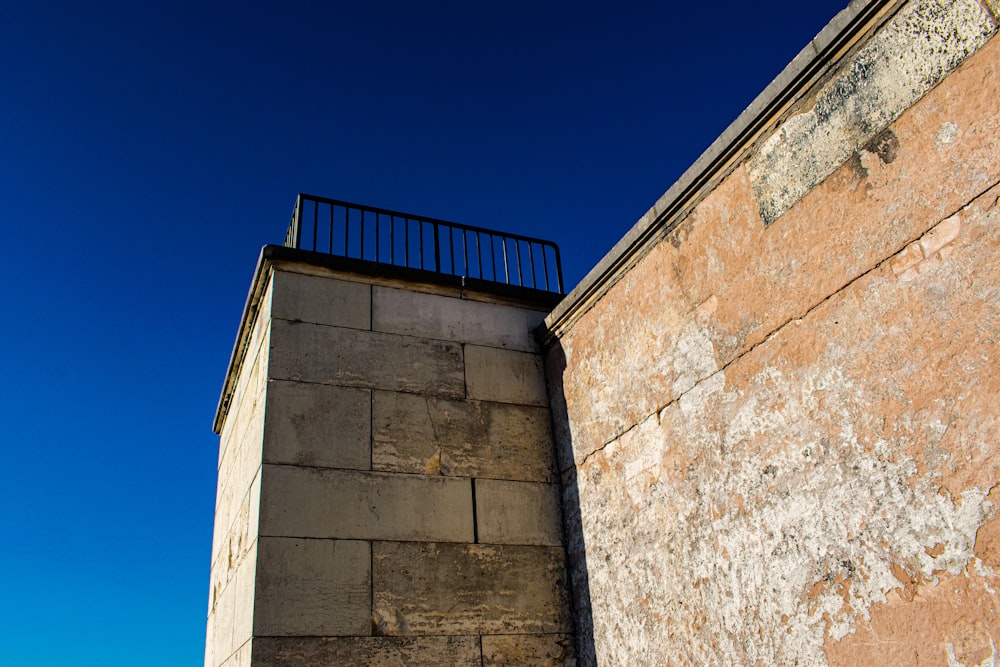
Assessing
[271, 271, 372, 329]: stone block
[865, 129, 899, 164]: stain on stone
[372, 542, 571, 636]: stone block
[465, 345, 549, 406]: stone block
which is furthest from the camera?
[465, 345, 549, 406]: stone block

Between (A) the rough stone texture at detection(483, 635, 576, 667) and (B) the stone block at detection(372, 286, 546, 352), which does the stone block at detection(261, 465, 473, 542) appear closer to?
(A) the rough stone texture at detection(483, 635, 576, 667)

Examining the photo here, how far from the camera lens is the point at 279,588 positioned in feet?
13.3

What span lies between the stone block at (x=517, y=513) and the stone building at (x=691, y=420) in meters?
0.02

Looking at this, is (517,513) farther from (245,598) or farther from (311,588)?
(245,598)

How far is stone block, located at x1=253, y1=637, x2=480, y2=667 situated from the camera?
12.9ft

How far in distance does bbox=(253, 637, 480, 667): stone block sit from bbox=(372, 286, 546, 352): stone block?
189cm

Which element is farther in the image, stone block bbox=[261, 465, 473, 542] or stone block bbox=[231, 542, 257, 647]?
stone block bbox=[261, 465, 473, 542]

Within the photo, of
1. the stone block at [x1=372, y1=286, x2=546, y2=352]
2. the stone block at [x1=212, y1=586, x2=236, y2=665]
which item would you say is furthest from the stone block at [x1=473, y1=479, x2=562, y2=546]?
the stone block at [x1=212, y1=586, x2=236, y2=665]

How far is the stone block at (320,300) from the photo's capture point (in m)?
4.90

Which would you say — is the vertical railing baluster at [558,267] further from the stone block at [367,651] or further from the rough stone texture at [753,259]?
the stone block at [367,651]

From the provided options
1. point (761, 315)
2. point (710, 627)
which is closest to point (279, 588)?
point (710, 627)

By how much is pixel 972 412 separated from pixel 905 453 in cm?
27

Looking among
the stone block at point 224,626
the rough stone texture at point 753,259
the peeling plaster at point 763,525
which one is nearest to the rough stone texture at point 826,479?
the peeling plaster at point 763,525

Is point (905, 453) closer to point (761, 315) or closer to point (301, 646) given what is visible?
point (761, 315)
